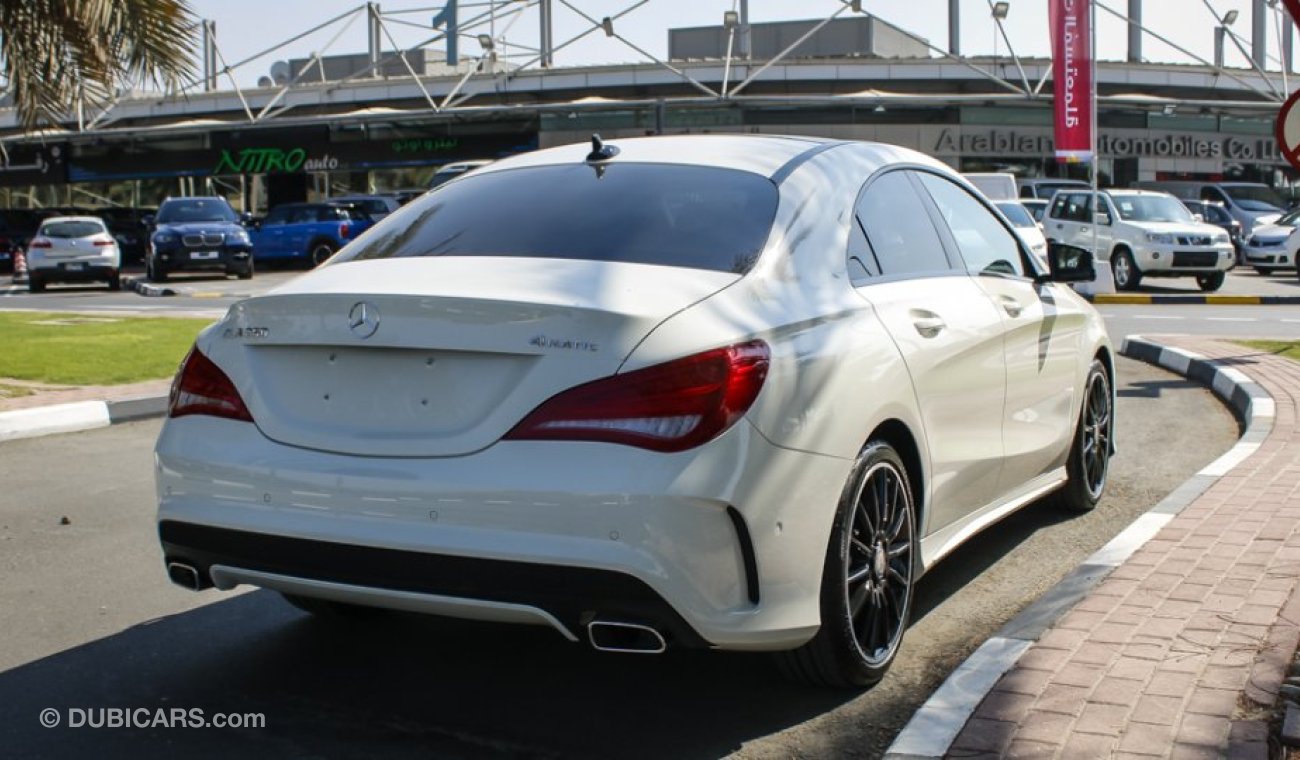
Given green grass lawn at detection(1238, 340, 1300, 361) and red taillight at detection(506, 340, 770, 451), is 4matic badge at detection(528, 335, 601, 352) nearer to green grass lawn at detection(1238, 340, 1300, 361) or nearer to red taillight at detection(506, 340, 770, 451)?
red taillight at detection(506, 340, 770, 451)

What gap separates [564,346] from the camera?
356 centimetres

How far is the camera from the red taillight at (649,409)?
3477 mm

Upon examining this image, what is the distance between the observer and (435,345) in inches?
144

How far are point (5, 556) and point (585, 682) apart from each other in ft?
9.38

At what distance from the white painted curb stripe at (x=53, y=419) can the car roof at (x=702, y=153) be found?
533 cm

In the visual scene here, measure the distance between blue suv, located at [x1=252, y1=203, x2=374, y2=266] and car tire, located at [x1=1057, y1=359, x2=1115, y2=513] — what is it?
1147 inches

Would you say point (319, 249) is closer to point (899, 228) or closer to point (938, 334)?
point (899, 228)

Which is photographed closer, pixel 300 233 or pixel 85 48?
pixel 85 48

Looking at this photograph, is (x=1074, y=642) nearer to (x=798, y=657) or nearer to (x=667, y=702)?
(x=798, y=657)

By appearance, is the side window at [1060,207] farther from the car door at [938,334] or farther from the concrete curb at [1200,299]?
the car door at [938,334]

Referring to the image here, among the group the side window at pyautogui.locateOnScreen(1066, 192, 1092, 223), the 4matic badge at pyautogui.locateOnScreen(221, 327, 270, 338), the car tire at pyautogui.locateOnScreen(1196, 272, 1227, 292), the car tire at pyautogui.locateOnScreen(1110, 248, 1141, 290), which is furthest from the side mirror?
the side window at pyautogui.locateOnScreen(1066, 192, 1092, 223)

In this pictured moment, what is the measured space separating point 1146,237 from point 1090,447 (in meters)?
19.0

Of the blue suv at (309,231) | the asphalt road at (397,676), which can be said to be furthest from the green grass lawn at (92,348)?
the blue suv at (309,231)

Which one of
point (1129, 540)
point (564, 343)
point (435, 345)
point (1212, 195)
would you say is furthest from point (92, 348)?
point (1212, 195)
